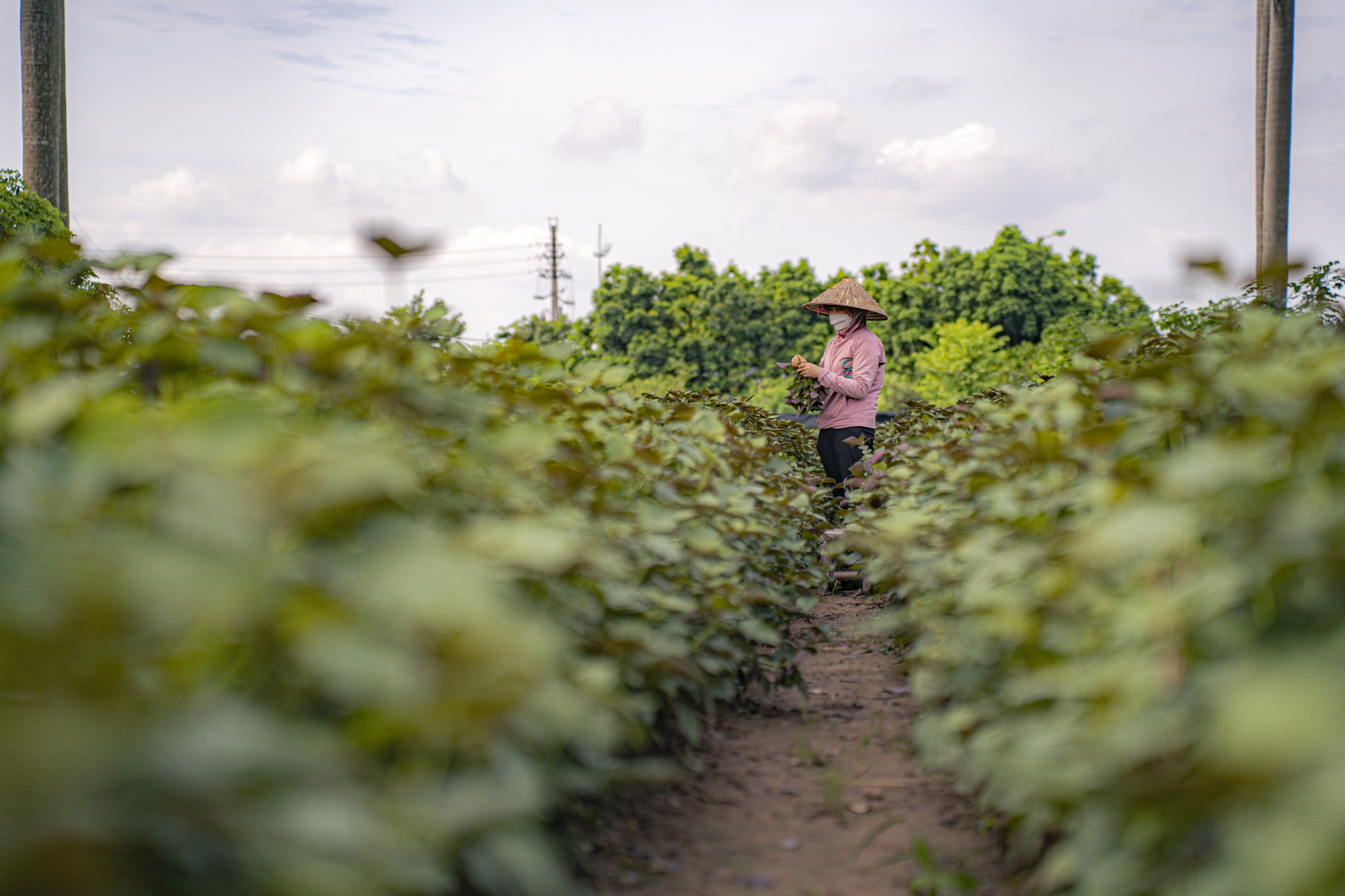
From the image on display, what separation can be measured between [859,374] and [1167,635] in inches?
215

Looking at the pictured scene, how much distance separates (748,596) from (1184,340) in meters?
1.64

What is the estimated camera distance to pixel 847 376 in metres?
6.70

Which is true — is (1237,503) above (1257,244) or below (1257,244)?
below

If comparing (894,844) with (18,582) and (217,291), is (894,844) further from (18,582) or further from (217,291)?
(18,582)

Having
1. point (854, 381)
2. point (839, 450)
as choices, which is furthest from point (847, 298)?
point (839, 450)

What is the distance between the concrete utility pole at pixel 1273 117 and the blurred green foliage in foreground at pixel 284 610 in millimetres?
9083

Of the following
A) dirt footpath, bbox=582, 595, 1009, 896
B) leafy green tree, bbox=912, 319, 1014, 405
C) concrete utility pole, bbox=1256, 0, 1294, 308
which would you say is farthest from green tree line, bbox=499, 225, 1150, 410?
dirt footpath, bbox=582, 595, 1009, 896

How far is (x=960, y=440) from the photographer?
362 cm

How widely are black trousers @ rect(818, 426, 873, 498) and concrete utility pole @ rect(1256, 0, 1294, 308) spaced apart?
4.72 m

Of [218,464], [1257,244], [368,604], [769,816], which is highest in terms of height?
[1257,244]

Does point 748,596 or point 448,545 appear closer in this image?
point 448,545

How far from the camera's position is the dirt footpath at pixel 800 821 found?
2.18 metres

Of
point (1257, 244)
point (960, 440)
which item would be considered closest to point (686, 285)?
point (1257, 244)

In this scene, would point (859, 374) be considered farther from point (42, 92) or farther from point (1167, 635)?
point (42, 92)
